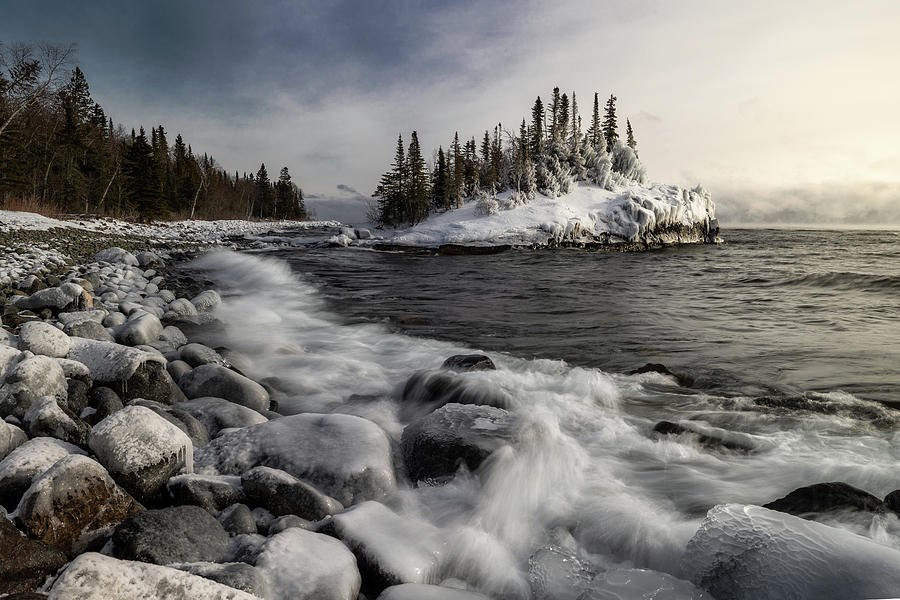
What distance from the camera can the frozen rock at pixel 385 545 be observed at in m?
2.18

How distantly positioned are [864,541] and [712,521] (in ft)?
2.02

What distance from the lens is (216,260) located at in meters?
20.5

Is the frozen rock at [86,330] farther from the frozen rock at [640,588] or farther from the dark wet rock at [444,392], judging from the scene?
the frozen rock at [640,588]

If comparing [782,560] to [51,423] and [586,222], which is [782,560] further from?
[586,222]

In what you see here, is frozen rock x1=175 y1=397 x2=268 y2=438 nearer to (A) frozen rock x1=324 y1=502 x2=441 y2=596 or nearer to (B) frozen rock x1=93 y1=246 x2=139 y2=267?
(A) frozen rock x1=324 y1=502 x2=441 y2=596

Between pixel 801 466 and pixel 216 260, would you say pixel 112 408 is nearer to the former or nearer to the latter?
pixel 801 466

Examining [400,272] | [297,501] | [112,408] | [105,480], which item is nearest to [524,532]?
[297,501]

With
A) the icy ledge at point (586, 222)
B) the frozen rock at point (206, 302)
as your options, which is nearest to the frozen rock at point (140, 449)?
the frozen rock at point (206, 302)

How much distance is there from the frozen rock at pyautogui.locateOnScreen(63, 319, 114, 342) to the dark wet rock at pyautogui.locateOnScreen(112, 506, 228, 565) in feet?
12.2

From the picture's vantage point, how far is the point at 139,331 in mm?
5500

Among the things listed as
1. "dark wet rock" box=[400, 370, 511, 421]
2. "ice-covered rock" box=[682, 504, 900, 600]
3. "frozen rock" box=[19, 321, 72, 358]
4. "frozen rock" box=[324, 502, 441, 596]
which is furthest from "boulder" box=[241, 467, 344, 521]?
"frozen rock" box=[19, 321, 72, 358]

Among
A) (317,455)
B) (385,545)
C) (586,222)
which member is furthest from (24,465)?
(586,222)

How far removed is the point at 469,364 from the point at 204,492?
382cm

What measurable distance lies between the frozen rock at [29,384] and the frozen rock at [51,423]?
14cm
